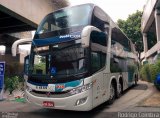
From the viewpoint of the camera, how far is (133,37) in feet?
126

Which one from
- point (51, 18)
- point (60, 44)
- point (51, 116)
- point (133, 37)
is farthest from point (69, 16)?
point (133, 37)

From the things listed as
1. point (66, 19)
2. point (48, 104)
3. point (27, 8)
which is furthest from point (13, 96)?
point (66, 19)

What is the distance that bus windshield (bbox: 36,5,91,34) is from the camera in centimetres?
792

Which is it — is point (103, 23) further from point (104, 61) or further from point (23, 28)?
point (23, 28)

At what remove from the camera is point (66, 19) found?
8.26 meters

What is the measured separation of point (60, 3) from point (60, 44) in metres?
15.2

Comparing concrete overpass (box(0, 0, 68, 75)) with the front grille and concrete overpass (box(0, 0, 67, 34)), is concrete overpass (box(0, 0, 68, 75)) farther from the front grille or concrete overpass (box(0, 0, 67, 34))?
the front grille

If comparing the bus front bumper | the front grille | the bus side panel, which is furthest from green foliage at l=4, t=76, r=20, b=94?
the bus side panel

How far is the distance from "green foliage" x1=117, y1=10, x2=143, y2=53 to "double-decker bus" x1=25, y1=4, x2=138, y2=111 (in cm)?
3013

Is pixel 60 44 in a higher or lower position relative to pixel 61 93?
higher

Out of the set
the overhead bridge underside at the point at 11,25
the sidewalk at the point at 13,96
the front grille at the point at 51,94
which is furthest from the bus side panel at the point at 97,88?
the overhead bridge underside at the point at 11,25

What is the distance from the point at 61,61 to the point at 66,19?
188 centimetres

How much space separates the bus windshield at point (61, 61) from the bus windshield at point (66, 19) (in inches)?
34.2

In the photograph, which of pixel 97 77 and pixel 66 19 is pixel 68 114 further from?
pixel 66 19
